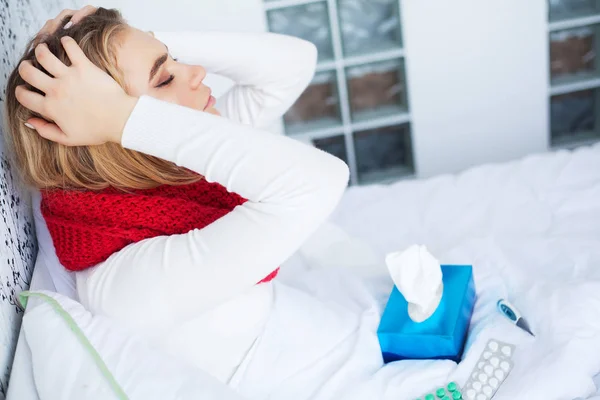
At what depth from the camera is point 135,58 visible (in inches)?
43.2

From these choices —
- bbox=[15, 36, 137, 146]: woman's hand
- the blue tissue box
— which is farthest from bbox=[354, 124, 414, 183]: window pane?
bbox=[15, 36, 137, 146]: woman's hand

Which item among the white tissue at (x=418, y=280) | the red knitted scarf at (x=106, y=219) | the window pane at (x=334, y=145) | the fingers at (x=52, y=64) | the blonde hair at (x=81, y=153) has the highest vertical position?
the fingers at (x=52, y=64)

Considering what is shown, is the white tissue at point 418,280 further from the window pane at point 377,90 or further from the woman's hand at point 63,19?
the window pane at point 377,90

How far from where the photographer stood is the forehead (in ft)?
3.58

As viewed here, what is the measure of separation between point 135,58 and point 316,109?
141 centimetres

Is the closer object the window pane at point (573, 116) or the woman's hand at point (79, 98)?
the woman's hand at point (79, 98)

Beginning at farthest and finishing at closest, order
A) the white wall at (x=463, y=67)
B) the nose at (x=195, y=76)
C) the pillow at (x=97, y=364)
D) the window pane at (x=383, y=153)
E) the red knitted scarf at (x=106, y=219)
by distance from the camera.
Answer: the window pane at (x=383, y=153)
the white wall at (x=463, y=67)
the nose at (x=195, y=76)
the red knitted scarf at (x=106, y=219)
the pillow at (x=97, y=364)

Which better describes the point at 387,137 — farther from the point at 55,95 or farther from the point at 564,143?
the point at 55,95

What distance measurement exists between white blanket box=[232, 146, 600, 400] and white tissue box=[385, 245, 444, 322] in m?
0.09

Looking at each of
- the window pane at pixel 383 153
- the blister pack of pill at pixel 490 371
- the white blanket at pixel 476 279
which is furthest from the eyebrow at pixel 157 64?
the window pane at pixel 383 153

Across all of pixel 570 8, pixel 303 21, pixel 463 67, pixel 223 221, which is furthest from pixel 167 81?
pixel 570 8

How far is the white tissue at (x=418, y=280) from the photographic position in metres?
1.23

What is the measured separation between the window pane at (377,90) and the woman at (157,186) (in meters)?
1.28

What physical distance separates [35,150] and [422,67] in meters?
1.58
